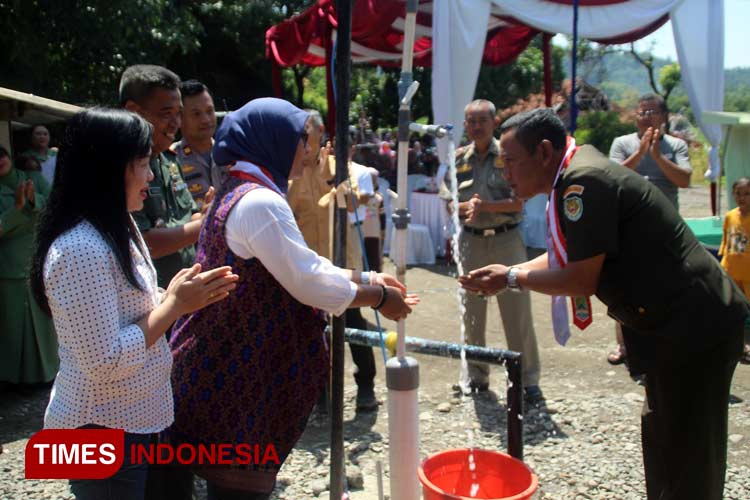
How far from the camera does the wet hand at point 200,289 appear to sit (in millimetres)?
1757

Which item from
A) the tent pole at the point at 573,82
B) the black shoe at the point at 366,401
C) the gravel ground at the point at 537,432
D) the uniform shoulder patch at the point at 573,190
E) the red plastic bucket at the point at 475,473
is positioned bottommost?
the gravel ground at the point at 537,432

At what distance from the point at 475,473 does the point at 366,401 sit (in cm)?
197

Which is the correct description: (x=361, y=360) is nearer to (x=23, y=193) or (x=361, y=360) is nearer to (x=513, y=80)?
(x=23, y=193)

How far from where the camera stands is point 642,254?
2.32 metres

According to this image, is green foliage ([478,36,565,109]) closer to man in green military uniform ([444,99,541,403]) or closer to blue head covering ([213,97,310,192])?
man in green military uniform ([444,99,541,403])

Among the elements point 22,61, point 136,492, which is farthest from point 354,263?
point 22,61

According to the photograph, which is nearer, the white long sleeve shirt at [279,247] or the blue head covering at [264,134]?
the white long sleeve shirt at [279,247]

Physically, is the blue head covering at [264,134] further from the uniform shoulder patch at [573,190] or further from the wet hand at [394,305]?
the uniform shoulder patch at [573,190]

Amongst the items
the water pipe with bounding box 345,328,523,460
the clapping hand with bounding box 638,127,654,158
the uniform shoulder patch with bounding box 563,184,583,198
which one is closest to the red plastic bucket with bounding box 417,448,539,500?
the water pipe with bounding box 345,328,523,460

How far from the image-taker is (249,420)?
6.48 ft

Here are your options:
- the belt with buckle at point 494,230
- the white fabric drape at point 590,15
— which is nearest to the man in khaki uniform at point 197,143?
the belt with buckle at point 494,230

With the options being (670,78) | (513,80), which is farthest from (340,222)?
(670,78)

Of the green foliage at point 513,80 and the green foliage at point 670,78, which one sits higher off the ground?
the green foliage at point 670,78

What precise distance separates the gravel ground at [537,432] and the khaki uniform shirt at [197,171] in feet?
5.01
